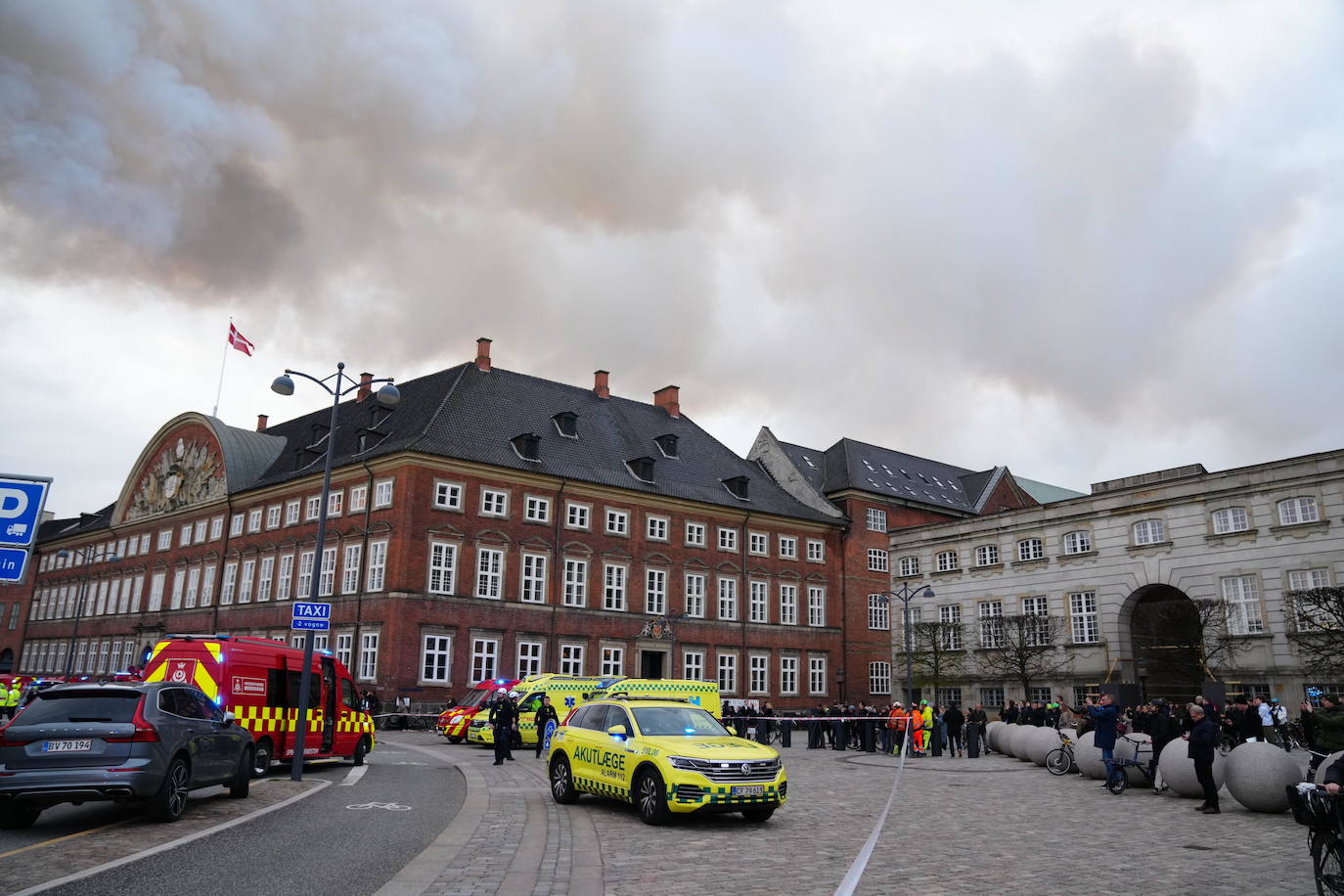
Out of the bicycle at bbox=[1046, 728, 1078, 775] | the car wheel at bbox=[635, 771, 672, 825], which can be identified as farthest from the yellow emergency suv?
the bicycle at bbox=[1046, 728, 1078, 775]

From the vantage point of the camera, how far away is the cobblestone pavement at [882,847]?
8.89m

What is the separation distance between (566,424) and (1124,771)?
36.6 metres

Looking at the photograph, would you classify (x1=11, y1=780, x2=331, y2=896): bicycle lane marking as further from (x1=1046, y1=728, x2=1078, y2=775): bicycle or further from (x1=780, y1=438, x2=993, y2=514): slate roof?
(x1=780, y1=438, x2=993, y2=514): slate roof

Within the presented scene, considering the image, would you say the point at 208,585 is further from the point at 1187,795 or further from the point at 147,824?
the point at 1187,795

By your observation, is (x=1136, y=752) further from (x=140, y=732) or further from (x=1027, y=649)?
(x=1027, y=649)

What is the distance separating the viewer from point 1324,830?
760 centimetres

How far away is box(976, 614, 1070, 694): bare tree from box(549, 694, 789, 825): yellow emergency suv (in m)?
34.3

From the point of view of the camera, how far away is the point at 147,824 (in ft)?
38.3

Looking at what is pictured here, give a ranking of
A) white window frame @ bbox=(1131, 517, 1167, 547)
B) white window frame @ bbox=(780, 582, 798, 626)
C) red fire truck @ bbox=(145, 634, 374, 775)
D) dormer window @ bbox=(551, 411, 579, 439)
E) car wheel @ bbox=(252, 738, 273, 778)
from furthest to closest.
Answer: white window frame @ bbox=(780, 582, 798, 626), dormer window @ bbox=(551, 411, 579, 439), white window frame @ bbox=(1131, 517, 1167, 547), red fire truck @ bbox=(145, 634, 374, 775), car wheel @ bbox=(252, 738, 273, 778)

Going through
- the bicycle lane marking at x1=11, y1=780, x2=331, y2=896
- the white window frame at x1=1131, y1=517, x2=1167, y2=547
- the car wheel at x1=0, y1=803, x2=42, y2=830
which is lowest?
the bicycle lane marking at x1=11, y1=780, x2=331, y2=896

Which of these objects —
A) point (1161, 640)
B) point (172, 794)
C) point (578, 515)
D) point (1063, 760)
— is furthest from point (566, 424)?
point (172, 794)

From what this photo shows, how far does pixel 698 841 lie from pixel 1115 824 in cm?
627

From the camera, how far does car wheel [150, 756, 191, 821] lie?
11672 millimetres

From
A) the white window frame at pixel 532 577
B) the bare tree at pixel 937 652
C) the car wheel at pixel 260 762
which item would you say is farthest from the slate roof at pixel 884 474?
the car wheel at pixel 260 762
